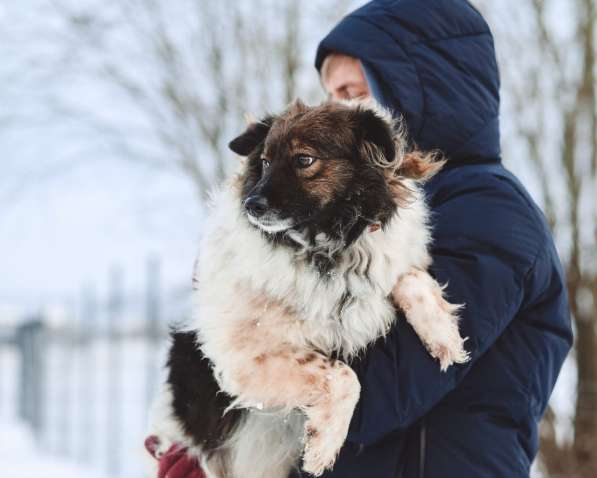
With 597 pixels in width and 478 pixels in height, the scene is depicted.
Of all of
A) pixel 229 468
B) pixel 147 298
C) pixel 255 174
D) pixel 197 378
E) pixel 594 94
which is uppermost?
pixel 255 174

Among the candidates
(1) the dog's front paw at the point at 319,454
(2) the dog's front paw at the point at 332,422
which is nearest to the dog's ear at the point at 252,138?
(2) the dog's front paw at the point at 332,422

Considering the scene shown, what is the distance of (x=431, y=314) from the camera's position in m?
2.12

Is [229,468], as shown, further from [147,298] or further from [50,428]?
[50,428]

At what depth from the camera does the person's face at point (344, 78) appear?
2762 millimetres

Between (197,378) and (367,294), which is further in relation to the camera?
(197,378)

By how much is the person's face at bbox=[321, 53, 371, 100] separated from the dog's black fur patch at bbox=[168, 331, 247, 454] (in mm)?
1114

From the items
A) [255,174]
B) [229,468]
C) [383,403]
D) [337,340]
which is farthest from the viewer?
[255,174]

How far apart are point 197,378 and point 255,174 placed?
0.75 metres

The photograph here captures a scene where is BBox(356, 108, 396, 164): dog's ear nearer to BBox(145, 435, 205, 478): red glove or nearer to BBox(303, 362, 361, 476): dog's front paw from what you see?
BBox(303, 362, 361, 476): dog's front paw

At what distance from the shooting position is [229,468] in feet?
8.12

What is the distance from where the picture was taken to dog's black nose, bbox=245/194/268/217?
2.41m

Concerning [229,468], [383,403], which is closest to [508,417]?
[383,403]

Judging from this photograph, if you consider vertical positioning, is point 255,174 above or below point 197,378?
above

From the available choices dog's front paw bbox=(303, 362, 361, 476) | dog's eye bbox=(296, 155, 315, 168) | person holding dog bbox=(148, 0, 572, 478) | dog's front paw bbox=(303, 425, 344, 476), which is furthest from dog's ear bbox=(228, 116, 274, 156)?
dog's front paw bbox=(303, 425, 344, 476)
